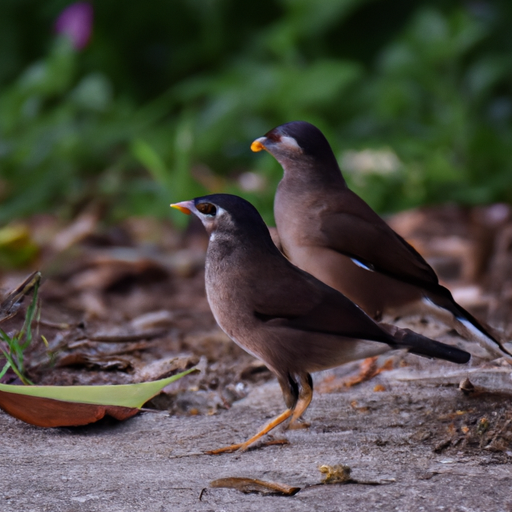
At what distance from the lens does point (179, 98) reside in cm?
823

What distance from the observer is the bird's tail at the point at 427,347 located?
8.26 feet

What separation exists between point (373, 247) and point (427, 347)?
58cm

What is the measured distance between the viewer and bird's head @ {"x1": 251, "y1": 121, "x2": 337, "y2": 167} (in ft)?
9.96

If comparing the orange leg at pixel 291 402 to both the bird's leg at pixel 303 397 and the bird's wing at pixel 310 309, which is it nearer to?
the bird's leg at pixel 303 397

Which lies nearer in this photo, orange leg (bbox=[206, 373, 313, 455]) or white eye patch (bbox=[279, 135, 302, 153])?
orange leg (bbox=[206, 373, 313, 455])

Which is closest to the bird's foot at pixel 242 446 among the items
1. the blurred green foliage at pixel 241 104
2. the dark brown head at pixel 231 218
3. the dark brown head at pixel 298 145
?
the dark brown head at pixel 231 218

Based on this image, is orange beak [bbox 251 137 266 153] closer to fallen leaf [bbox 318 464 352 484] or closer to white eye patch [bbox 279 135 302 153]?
white eye patch [bbox 279 135 302 153]

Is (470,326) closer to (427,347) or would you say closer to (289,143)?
(427,347)

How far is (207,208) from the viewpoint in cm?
279

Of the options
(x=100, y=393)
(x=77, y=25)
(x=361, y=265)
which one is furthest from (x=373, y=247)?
(x=77, y=25)

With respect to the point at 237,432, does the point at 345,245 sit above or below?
above

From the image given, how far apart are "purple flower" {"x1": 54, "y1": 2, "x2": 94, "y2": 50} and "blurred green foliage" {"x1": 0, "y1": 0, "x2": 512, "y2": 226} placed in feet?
0.72

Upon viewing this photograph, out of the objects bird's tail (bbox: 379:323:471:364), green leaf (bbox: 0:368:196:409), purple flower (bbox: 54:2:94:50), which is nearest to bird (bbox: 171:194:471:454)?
bird's tail (bbox: 379:323:471:364)

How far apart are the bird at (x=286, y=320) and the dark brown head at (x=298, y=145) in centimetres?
43
